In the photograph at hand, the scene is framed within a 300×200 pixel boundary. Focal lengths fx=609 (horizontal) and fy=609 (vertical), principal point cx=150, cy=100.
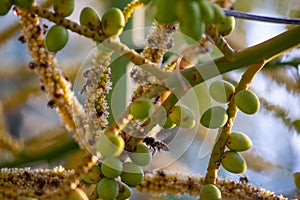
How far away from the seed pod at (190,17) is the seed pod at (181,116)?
0.16 metres

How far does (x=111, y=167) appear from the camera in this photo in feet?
1.96

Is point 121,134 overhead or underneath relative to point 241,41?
overhead

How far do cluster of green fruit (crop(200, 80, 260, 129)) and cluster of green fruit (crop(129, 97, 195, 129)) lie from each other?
25mm

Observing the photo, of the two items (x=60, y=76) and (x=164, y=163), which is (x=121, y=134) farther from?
(x=164, y=163)

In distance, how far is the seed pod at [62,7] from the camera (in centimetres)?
61

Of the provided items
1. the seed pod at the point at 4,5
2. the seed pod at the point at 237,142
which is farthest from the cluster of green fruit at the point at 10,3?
the seed pod at the point at 237,142

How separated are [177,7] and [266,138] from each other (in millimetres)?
1279

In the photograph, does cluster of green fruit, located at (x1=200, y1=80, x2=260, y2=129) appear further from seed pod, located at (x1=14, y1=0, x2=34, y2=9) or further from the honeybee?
seed pod, located at (x1=14, y1=0, x2=34, y2=9)

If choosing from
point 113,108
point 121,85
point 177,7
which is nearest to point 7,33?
point 121,85

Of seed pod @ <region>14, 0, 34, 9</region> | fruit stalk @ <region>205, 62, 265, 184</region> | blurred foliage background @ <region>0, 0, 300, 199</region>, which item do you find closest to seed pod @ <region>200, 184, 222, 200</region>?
fruit stalk @ <region>205, 62, 265, 184</region>

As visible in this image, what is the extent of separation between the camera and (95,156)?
2.00 ft

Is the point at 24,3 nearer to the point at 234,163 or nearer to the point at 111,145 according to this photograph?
the point at 111,145

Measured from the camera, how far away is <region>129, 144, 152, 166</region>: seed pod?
63 cm

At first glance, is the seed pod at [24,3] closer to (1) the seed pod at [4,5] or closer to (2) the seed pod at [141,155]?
(1) the seed pod at [4,5]
